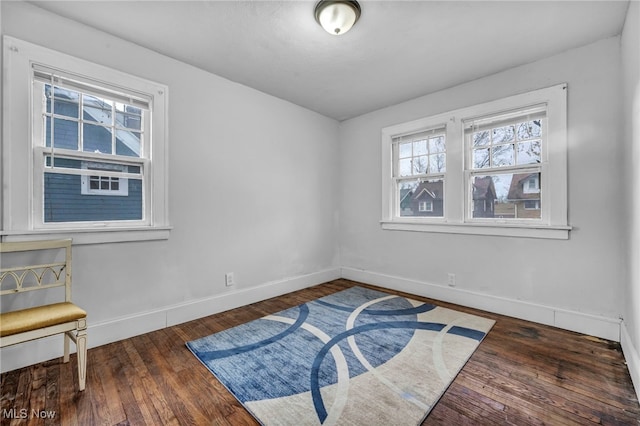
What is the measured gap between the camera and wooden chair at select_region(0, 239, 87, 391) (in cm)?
156

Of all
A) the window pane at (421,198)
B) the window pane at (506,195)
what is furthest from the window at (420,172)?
the window pane at (506,195)

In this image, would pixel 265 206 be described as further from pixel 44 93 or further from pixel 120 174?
pixel 44 93

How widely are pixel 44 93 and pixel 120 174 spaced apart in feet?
2.44

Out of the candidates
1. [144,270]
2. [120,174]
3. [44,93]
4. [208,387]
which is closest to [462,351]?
[208,387]

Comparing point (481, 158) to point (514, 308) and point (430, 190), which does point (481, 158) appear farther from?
point (514, 308)

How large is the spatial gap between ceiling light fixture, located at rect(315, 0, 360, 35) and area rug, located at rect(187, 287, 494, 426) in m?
2.51

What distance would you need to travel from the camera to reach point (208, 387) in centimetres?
176

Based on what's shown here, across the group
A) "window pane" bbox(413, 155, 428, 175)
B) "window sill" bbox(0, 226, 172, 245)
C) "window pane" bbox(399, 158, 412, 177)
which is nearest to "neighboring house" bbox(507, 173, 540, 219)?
"window pane" bbox(413, 155, 428, 175)

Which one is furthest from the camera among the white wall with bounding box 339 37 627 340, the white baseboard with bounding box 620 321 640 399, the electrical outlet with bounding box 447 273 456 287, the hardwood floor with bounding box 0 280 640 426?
the electrical outlet with bounding box 447 273 456 287

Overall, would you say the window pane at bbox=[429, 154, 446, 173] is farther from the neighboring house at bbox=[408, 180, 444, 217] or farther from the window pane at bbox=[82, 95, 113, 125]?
the window pane at bbox=[82, 95, 113, 125]

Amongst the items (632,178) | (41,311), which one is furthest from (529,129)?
(41,311)

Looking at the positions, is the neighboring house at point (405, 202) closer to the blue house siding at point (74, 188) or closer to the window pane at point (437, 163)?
the window pane at point (437, 163)

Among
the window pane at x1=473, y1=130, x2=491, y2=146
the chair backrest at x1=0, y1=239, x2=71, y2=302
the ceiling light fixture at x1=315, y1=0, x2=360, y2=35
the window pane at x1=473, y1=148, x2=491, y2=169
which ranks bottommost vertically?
the chair backrest at x1=0, y1=239, x2=71, y2=302

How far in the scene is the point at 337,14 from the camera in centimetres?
197
